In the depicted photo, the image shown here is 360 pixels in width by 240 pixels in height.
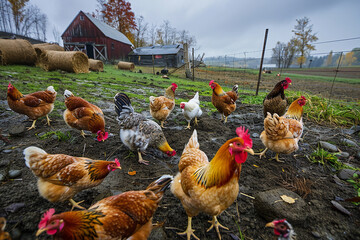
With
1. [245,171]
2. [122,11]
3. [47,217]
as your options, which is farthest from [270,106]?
[122,11]

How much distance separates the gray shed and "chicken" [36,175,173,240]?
26840mm

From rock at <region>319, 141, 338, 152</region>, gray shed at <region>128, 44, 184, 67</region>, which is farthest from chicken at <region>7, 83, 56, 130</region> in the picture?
gray shed at <region>128, 44, 184, 67</region>

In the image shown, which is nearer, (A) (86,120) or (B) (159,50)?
(A) (86,120)

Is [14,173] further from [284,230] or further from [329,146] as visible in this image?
[329,146]

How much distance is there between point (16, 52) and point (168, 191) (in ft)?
49.0

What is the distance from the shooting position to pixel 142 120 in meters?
3.42

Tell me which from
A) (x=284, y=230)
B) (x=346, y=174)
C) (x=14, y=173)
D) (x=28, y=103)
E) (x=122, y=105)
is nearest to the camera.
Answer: (x=284, y=230)

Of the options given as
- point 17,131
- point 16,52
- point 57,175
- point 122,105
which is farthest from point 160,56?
point 57,175

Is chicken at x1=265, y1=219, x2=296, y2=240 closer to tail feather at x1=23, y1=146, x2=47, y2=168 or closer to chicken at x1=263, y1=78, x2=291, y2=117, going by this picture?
tail feather at x1=23, y1=146, x2=47, y2=168

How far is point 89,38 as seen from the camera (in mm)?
24141

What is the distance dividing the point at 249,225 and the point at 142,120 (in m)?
2.62

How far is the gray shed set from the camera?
26734 millimetres

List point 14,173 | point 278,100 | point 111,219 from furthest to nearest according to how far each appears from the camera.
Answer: point 278,100, point 14,173, point 111,219

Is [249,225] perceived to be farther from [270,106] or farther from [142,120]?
[270,106]
